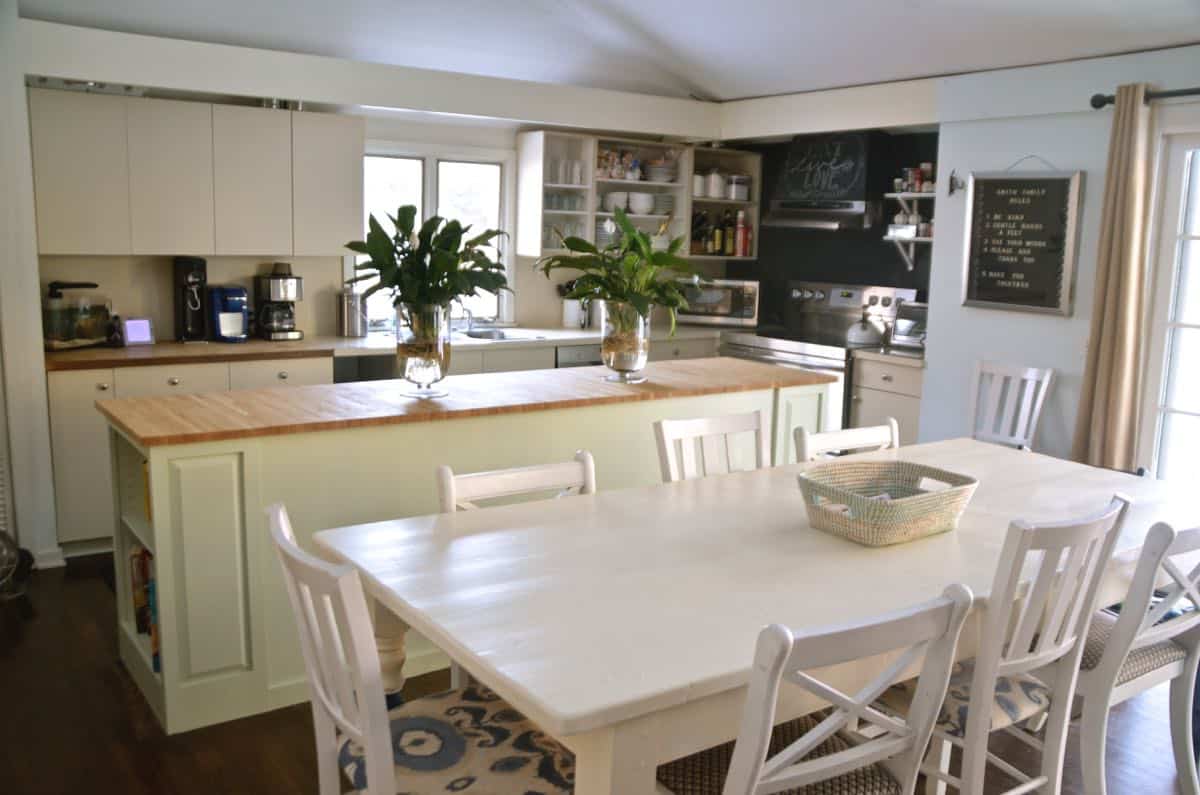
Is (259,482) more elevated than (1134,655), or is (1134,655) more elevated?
(259,482)

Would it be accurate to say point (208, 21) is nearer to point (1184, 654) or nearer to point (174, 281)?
point (174, 281)

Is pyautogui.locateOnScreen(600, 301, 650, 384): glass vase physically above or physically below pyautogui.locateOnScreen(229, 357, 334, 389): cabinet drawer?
above

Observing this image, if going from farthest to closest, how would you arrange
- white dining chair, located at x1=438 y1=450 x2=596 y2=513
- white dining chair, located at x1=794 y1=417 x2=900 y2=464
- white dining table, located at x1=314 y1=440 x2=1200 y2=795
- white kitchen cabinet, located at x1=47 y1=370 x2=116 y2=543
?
white kitchen cabinet, located at x1=47 y1=370 x2=116 y2=543
white dining chair, located at x1=794 y1=417 x2=900 y2=464
white dining chair, located at x1=438 y1=450 x2=596 y2=513
white dining table, located at x1=314 y1=440 x2=1200 y2=795

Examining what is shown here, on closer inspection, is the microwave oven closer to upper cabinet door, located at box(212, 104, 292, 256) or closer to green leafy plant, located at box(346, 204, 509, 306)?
upper cabinet door, located at box(212, 104, 292, 256)

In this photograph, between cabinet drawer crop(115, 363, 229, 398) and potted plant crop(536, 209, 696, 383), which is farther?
cabinet drawer crop(115, 363, 229, 398)

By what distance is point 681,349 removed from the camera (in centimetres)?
633

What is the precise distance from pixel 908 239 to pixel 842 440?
2.87 meters

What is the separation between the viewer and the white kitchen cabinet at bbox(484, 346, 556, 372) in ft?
18.2

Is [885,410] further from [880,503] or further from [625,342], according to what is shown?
[880,503]

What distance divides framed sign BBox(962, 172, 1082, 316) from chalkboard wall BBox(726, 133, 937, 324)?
0.78 m

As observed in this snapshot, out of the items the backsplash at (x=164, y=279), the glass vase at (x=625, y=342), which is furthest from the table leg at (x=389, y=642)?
the backsplash at (x=164, y=279)

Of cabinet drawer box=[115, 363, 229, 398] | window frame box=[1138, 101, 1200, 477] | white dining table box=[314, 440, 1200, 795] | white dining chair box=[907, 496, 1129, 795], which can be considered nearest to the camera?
white dining table box=[314, 440, 1200, 795]

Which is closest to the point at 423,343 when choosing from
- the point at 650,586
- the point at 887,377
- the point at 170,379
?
the point at 650,586

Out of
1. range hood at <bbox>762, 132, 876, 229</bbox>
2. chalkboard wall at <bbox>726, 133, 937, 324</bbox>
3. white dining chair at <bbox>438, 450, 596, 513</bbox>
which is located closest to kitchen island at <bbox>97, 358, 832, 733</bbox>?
white dining chair at <bbox>438, 450, 596, 513</bbox>
